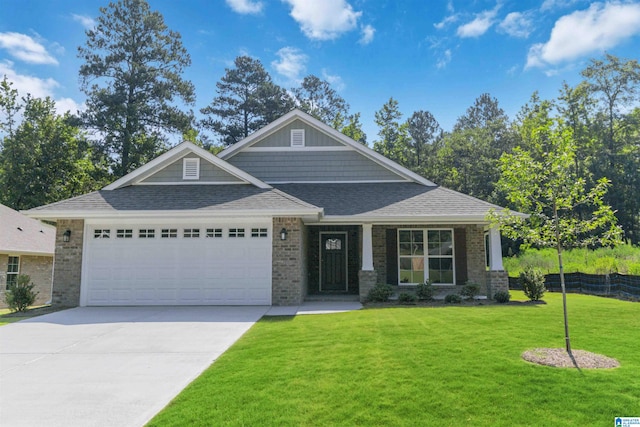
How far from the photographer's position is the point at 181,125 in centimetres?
3078

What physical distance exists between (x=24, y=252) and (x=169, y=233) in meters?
9.21

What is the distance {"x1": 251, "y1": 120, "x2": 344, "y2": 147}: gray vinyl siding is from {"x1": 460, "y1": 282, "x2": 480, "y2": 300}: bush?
6.68 meters

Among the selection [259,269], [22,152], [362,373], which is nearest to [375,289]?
[259,269]

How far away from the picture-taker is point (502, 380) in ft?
14.9

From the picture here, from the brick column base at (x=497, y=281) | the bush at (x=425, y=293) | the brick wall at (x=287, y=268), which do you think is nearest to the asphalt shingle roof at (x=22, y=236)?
the brick wall at (x=287, y=268)

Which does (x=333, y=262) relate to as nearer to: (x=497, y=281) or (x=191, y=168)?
(x=497, y=281)

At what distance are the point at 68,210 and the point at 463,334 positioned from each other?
10434mm

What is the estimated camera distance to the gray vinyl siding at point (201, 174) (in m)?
12.8

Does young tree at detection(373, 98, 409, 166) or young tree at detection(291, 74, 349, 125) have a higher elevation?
young tree at detection(291, 74, 349, 125)

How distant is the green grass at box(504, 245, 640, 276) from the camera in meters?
14.7

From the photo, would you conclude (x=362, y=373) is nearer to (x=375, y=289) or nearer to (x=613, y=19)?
(x=375, y=289)

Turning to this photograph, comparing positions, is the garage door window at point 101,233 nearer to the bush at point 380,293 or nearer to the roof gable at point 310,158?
the roof gable at point 310,158

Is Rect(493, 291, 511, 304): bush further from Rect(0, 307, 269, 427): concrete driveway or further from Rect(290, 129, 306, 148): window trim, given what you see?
Rect(290, 129, 306, 148): window trim

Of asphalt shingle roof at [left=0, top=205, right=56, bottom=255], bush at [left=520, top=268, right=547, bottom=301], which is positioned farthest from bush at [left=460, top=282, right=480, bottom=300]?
asphalt shingle roof at [left=0, top=205, right=56, bottom=255]
